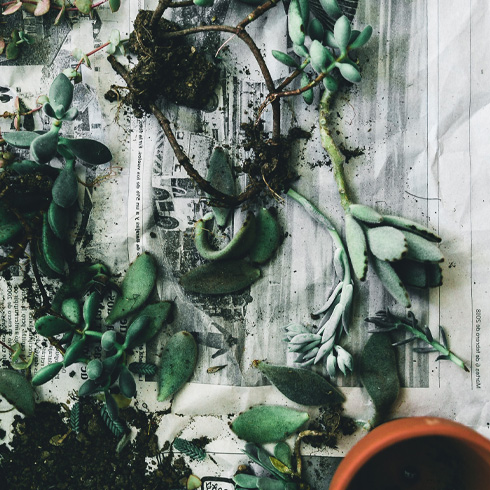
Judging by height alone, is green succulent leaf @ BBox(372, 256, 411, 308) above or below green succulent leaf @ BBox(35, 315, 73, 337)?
above

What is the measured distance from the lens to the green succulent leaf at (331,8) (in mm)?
736

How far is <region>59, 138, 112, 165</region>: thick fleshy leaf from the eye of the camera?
0.76 m

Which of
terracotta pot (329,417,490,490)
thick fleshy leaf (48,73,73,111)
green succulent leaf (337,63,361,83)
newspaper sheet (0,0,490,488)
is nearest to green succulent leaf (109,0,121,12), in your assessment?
newspaper sheet (0,0,490,488)

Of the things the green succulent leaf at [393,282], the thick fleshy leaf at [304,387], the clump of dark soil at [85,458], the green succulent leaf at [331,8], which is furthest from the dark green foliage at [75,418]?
the green succulent leaf at [331,8]

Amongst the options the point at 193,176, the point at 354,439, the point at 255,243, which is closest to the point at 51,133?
the point at 193,176

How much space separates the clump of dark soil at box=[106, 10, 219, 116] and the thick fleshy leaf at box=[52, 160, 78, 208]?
16cm

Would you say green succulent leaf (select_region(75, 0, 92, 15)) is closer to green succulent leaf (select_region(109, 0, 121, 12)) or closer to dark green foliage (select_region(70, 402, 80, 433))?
green succulent leaf (select_region(109, 0, 121, 12))

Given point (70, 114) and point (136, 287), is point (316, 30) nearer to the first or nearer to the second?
point (70, 114)

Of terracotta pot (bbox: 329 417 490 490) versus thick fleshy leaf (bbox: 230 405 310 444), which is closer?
terracotta pot (bbox: 329 417 490 490)

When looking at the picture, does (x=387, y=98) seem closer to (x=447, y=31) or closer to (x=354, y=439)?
(x=447, y=31)

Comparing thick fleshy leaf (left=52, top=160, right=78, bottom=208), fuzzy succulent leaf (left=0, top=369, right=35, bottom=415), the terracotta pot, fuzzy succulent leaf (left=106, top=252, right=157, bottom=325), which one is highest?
thick fleshy leaf (left=52, top=160, right=78, bottom=208)

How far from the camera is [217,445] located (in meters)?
0.82

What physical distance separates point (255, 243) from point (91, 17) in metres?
0.47

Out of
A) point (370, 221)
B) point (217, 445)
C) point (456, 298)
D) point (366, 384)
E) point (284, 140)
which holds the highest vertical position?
point (284, 140)
